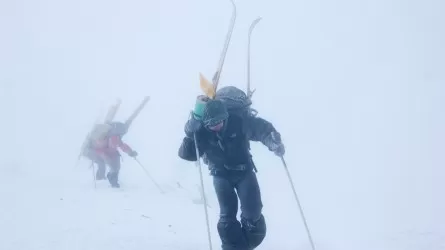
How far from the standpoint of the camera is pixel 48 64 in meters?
134

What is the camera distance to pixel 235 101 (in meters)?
6.21

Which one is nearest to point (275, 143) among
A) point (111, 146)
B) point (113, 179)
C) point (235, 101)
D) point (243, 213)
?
point (235, 101)

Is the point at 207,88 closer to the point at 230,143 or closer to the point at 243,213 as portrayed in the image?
the point at 230,143

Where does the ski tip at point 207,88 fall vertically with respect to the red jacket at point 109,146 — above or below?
above

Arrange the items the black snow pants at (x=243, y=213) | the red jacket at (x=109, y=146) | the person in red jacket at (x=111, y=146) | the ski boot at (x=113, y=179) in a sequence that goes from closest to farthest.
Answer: the black snow pants at (x=243, y=213) < the ski boot at (x=113, y=179) < the person in red jacket at (x=111, y=146) < the red jacket at (x=109, y=146)

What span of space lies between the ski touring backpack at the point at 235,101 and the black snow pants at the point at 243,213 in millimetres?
882

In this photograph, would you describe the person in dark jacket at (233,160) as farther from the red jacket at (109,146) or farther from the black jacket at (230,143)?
the red jacket at (109,146)

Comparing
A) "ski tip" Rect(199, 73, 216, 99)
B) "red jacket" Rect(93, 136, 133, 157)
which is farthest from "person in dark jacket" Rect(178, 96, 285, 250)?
"red jacket" Rect(93, 136, 133, 157)

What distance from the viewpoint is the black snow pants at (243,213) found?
233 inches

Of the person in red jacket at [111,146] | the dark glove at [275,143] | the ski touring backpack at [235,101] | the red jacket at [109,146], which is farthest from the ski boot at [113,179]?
the dark glove at [275,143]

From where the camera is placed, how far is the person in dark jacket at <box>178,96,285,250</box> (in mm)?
5926

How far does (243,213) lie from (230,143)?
1.02m

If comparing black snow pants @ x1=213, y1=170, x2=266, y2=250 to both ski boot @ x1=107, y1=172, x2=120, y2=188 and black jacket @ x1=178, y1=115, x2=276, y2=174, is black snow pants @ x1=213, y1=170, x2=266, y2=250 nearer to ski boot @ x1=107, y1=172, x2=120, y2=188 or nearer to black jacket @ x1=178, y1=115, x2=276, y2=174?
black jacket @ x1=178, y1=115, x2=276, y2=174

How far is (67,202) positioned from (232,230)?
5529mm
